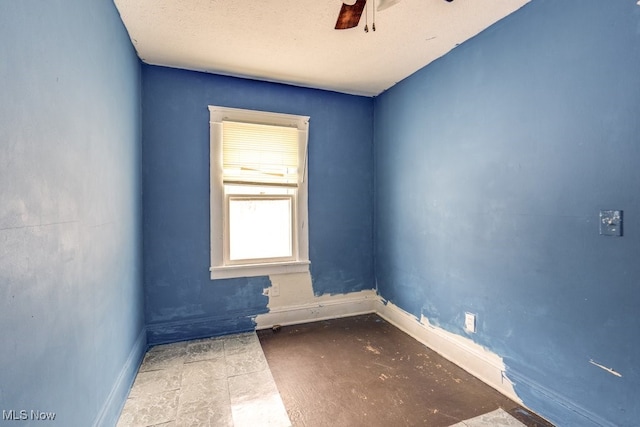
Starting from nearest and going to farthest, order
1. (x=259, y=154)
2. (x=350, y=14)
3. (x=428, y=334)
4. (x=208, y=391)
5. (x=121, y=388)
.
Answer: (x=350, y=14)
(x=121, y=388)
(x=208, y=391)
(x=428, y=334)
(x=259, y=154)

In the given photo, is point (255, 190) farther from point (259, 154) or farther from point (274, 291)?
point (274, 291)

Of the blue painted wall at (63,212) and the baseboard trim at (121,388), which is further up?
the blue painted wall at (63,212)

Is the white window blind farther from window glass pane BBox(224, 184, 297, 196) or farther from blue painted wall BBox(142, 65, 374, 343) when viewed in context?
blue painted wall BBox(142, 65, 374, 343)

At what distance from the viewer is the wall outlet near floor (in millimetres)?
2190

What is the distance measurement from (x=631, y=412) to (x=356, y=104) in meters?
3.07

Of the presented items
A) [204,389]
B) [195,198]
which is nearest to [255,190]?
[195,198]

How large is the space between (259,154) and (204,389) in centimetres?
199

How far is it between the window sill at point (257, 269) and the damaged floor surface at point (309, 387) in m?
0.57

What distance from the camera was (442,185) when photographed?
2.50 m

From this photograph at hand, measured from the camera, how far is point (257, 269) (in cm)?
293

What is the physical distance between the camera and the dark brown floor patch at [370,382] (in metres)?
1.75
